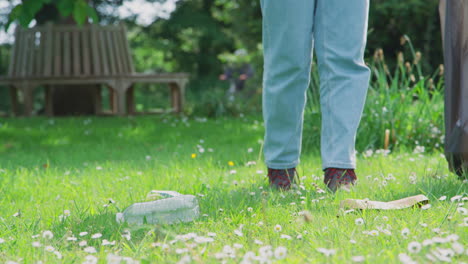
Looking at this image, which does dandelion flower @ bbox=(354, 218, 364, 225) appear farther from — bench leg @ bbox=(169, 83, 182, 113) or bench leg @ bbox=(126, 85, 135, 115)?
bench leg @ bbox=(126, 85, 135, 115)

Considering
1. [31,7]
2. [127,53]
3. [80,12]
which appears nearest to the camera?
[31,7]

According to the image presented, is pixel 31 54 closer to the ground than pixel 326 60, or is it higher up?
closer to the ground

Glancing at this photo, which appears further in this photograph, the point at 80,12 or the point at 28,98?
the point at 28,98

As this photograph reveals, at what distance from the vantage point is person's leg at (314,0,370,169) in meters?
2.11

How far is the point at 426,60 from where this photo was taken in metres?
6.88

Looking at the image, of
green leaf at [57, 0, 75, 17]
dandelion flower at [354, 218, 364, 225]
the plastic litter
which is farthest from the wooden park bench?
dandelion flower at [354, 218, 364, 225]

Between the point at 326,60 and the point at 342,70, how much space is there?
74mm

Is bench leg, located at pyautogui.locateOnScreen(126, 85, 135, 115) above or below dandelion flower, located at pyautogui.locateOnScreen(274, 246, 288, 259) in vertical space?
below

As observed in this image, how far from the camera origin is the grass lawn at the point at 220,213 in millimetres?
1377

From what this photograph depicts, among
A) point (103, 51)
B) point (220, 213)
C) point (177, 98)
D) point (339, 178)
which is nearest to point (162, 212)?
point (220, 213)

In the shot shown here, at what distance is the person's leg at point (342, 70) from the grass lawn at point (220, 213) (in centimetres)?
Answer: 19

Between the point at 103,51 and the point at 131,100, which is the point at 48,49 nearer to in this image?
the point at 103,51

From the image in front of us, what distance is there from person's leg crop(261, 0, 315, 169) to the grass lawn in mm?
179

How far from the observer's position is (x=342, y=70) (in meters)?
2.15
